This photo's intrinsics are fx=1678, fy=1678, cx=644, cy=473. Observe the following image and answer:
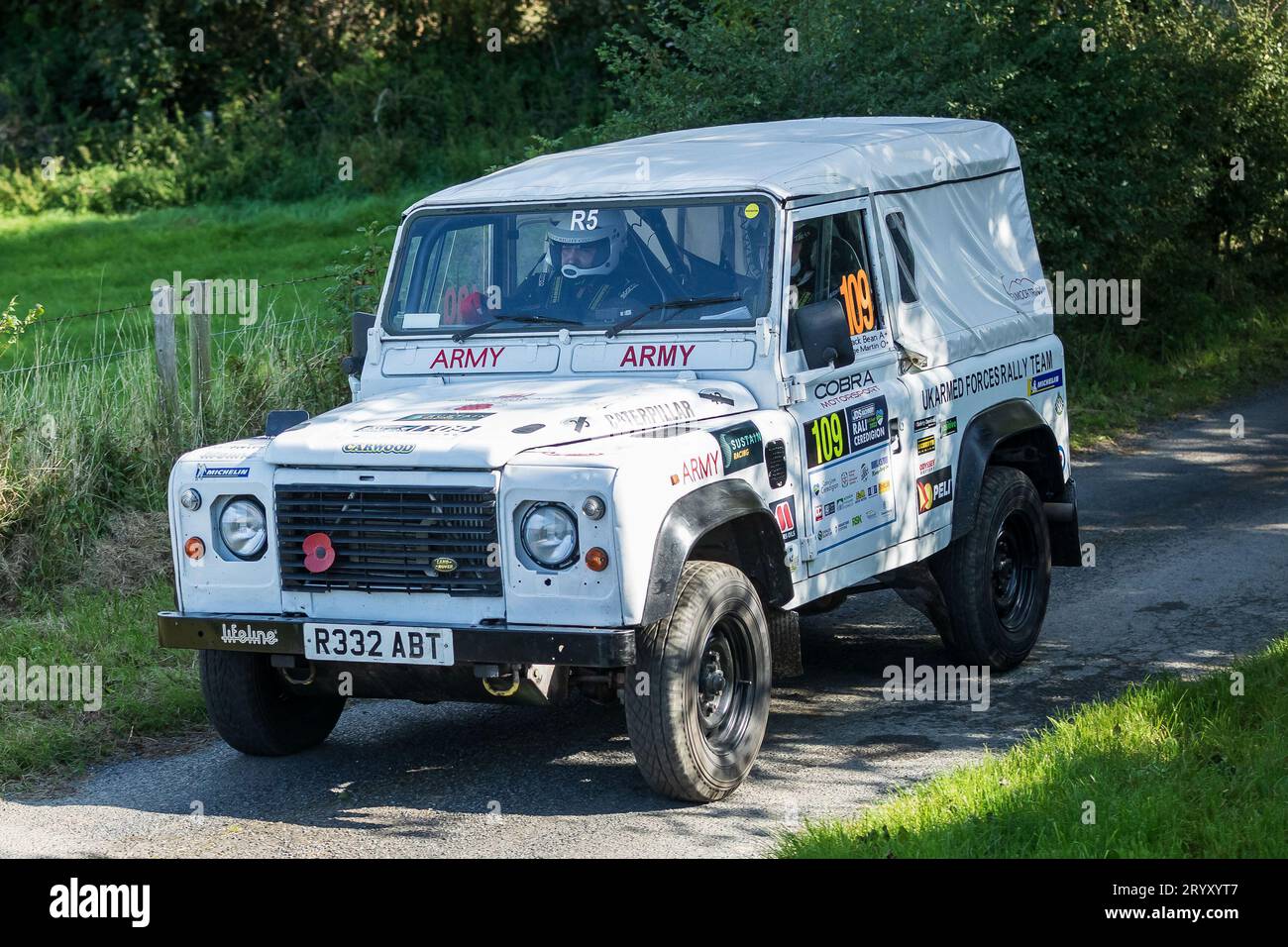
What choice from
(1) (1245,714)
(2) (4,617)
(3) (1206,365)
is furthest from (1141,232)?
(2) (4,617)

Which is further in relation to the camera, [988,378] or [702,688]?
[988,378]

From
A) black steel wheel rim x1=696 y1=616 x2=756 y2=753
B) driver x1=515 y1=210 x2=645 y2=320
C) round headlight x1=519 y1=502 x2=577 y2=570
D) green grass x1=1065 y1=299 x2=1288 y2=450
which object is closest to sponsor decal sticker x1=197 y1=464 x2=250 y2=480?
round headlight x1=519 y1=502 x2=577 y2=570

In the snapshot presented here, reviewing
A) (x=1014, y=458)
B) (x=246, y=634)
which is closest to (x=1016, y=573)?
(x=1014, y=458)

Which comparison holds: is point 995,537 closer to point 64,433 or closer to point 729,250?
point 729,250

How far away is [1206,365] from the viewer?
16.6 meters

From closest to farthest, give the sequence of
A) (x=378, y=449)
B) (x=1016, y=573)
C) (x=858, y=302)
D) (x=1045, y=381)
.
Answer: (x=378, y=449)
(x=858, y=302)
(x=1016, y=573)
(x=1045, y=381)

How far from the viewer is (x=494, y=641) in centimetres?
570

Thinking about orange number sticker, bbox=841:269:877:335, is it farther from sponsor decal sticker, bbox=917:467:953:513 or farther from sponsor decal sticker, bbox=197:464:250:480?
sponsor decal sticker, bbox=197:464:250:480

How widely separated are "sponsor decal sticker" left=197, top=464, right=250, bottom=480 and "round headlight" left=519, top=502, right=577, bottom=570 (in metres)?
1.13

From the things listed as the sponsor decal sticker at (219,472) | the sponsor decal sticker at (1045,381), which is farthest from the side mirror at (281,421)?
the sponsor decal sticker at (1045,381)

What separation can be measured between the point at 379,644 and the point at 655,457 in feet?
3.83

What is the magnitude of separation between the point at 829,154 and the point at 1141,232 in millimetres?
9547

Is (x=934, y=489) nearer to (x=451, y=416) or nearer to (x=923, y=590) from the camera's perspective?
(x=923, y=590)

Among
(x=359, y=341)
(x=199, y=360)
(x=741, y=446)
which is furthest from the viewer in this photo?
(x=199, y=360)
